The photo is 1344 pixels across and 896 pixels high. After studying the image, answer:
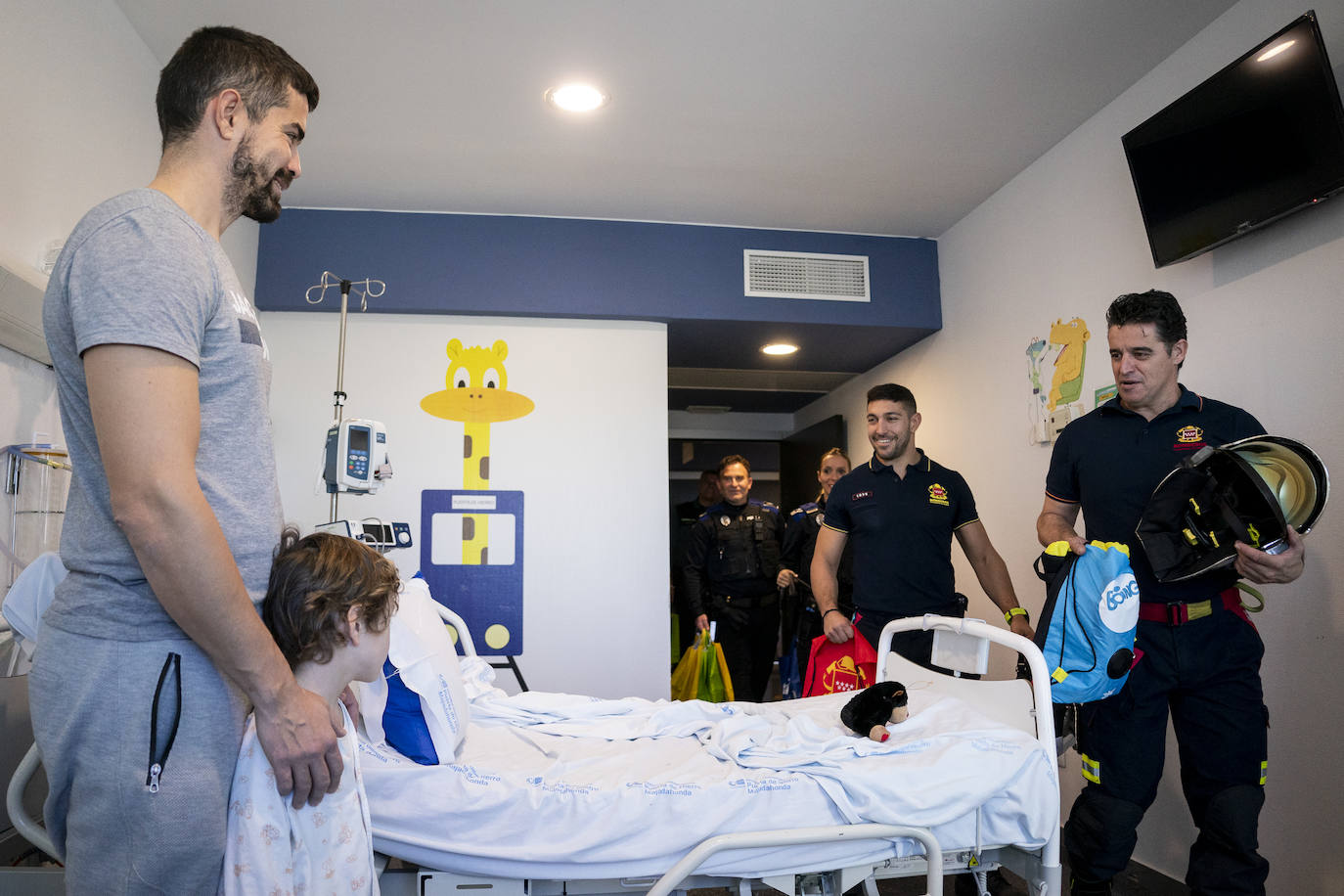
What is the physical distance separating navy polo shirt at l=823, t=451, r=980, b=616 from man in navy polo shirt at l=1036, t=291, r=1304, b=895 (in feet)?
2.54

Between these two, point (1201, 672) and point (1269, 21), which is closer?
point (1201, 672)

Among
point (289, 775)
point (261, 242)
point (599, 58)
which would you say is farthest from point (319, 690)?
point (261, 242)

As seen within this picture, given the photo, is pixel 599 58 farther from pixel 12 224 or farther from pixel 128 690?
pixel 128 690

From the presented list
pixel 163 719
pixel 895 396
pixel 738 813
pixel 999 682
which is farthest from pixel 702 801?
pixel 895 396

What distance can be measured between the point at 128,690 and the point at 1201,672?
2378mm

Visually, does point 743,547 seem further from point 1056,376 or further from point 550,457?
point 1056,376

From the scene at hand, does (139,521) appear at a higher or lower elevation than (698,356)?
lower

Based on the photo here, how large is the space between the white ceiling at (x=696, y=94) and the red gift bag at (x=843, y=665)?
6.80ft

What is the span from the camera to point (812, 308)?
4562mm

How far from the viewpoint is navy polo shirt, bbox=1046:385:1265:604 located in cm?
234

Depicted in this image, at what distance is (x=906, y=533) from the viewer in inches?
130

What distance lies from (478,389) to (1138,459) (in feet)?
10.0

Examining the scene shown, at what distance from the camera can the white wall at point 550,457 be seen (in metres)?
4.27

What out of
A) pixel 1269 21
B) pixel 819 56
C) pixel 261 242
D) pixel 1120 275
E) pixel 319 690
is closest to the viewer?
pixel 319 690
